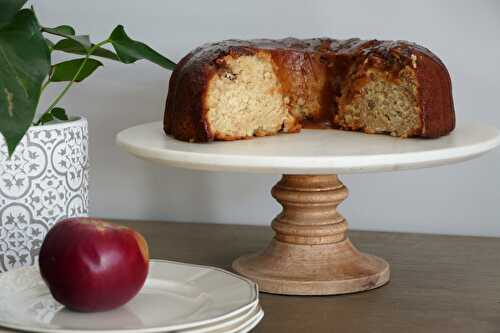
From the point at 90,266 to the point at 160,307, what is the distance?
0.08 meters

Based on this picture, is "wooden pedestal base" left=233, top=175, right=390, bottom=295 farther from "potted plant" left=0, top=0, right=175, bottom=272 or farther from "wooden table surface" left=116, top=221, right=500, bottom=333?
"potted plant" left=0, top=0, right=175, bottom=272

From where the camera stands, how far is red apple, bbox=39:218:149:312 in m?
0.84

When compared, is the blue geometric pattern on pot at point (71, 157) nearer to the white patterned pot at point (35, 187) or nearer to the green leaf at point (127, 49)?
the white patterned pot at point (35, 187)

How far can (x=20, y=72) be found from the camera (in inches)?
36.2

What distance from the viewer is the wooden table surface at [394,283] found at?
0.97m

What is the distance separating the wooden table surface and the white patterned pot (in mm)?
219

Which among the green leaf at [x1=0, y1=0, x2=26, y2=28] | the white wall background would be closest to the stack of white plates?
the green leaf at [x1=0, y1=0, x2=26, y2=28]

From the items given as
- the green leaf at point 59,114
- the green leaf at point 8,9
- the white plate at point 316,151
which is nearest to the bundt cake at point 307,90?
the white plate at point 316,151

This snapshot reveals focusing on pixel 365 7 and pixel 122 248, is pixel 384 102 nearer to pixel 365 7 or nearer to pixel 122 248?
→ pixel 365 7

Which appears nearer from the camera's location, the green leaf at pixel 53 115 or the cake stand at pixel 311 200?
the cake stand at pixel 311 200

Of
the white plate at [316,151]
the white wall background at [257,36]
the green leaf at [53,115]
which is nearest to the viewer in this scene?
the white plate at [316,151]

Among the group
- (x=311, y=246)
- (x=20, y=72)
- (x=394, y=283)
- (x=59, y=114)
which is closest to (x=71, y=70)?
(x=59, y=114)

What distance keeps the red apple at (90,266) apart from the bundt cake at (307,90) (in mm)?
294

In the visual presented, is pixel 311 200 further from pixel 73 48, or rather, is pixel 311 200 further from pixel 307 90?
pixel 73 48
